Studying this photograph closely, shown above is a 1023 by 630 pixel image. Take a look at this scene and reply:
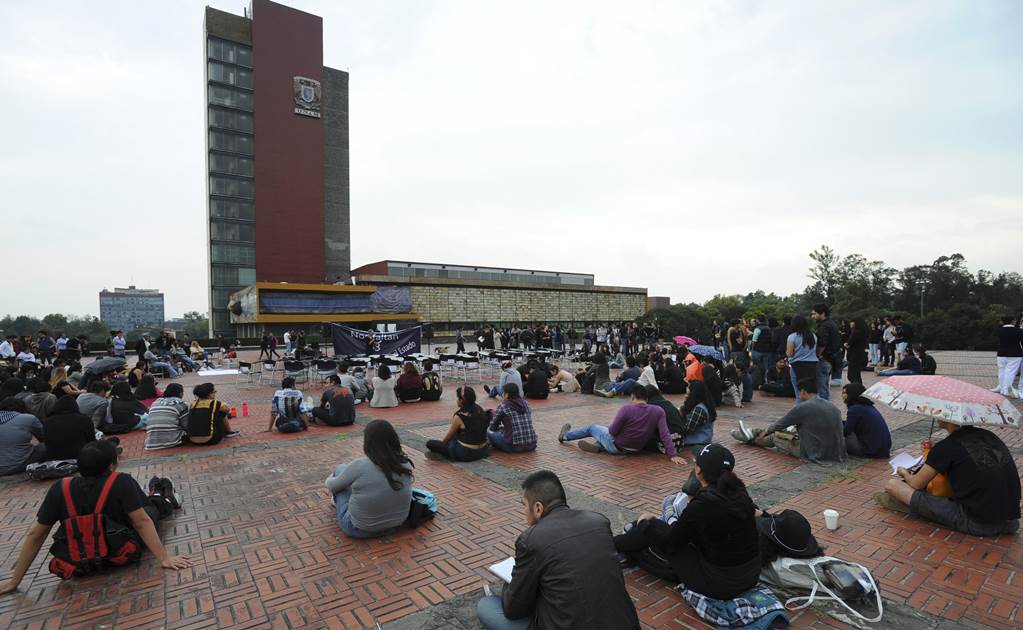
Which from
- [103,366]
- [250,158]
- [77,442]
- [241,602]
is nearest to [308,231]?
[250,158]

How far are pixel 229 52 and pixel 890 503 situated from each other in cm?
6508

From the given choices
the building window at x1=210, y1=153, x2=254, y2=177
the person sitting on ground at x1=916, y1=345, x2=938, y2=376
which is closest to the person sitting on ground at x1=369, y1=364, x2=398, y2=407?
the person sitting on ground at x1=916, y1=345, x2=938, y2=376

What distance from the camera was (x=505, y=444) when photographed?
6.96 meters

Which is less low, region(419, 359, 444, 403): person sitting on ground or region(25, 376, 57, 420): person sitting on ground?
region(25, 376, 57, 420): person sitting on ground

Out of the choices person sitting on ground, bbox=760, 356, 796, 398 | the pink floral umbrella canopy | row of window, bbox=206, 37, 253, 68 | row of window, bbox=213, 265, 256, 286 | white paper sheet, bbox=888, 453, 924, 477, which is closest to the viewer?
the pink floral umbrella canopy

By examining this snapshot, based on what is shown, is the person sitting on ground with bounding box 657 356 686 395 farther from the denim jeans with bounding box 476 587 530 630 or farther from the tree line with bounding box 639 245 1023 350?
the tree line with bounding box 639 245 1023 350

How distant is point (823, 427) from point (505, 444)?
4043 mm

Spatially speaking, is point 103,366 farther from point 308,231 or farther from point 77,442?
point 308,231

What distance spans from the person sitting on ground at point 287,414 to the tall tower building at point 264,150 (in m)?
47.9

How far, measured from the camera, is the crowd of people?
7.84ft

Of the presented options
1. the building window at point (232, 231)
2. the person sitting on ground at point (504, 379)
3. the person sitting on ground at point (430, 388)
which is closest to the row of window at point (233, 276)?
the building window at point (232, 231)

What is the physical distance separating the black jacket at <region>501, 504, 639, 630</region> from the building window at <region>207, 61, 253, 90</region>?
62.5 m

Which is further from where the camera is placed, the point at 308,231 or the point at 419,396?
the point at 308,231

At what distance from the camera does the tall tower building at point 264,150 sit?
5091cm
